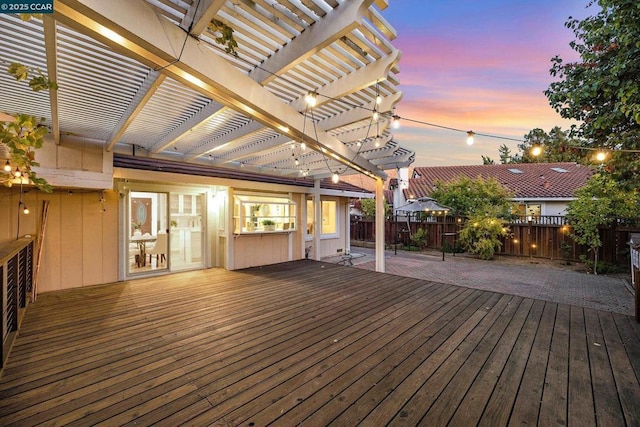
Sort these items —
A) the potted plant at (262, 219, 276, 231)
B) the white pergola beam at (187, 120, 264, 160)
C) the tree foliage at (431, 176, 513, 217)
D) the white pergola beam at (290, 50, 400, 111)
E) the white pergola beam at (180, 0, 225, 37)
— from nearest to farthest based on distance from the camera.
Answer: the white pergola beam at (180, 0, 225, 37) < the white pergola beam at (290, 50, 400, 111) < the white pergola beam at (187, 120, 264, 160) < the potted plant at (262, 219, 276, 231) < the tree foliage at (431, 176, 513, 217)

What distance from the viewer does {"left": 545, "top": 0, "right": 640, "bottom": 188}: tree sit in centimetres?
347

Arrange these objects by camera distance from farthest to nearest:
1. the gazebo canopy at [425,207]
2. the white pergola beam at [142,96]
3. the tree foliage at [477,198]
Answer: the gazebo canopy at [425,207] → the tree foliage at [477,198] → the white pergola beam at [142,96]

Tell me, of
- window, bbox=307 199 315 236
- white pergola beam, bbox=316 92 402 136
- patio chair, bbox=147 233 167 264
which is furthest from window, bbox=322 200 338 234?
white pergola beam, bbox=316 92 402 136

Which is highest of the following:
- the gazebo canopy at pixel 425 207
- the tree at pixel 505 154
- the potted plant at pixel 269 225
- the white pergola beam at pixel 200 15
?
the tree at pixel 505 154

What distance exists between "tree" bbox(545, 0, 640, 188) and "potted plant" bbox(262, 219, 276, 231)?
6264 mm

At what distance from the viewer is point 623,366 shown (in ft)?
8.13

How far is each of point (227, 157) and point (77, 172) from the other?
2.63 metres

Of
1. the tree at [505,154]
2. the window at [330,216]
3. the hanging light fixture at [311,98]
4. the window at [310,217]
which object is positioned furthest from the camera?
the tree at [505,154]

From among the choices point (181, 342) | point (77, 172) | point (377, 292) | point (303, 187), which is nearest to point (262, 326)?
point (181, 342)

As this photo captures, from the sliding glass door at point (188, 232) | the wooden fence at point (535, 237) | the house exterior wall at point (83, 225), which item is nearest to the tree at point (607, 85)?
the wooden fence at point (535, 237)

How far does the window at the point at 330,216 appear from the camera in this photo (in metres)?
9.26

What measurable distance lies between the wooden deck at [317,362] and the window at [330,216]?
16.6 feet

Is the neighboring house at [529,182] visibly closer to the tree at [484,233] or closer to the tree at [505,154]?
the tree at [484,233]

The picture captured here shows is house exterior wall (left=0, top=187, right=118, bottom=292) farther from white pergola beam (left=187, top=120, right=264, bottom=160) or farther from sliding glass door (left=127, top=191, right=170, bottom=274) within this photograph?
white pergola beam (left=187, top=120, right=264, bottom=160)
